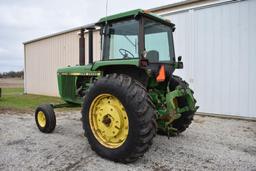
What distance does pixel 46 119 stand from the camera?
4984mm

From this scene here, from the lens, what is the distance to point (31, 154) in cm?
384

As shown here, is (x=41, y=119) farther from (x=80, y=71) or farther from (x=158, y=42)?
(x=158, y=42)

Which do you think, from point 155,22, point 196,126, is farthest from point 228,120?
point 155,22

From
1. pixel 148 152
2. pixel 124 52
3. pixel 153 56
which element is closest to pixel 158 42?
pixel 153 56

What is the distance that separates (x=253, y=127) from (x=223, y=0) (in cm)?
364

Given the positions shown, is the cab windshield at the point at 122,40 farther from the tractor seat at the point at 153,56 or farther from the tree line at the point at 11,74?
the tree line at the point at 11,74

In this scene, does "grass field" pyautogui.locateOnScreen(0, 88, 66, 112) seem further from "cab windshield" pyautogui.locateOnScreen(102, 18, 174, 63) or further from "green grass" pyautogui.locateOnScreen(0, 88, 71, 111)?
"cab windshield" pyautogui.locateOnScreen(102, 18, 174, 63)

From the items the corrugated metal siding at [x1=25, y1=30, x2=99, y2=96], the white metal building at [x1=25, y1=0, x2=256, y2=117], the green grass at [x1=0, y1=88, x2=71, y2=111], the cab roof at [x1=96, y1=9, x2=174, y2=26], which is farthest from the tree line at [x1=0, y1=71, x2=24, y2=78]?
the cab roof at [x1=96, y1=9, x2=174, y2=26]

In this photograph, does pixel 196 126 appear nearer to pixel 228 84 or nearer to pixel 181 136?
pixel 181 136

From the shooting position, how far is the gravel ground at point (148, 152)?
3.39 meters

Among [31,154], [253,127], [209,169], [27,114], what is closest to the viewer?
[209,169]

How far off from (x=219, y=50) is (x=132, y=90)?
5.01m

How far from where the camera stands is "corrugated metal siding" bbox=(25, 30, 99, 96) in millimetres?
12922

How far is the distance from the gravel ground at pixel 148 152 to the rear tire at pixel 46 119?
0.14 meters
